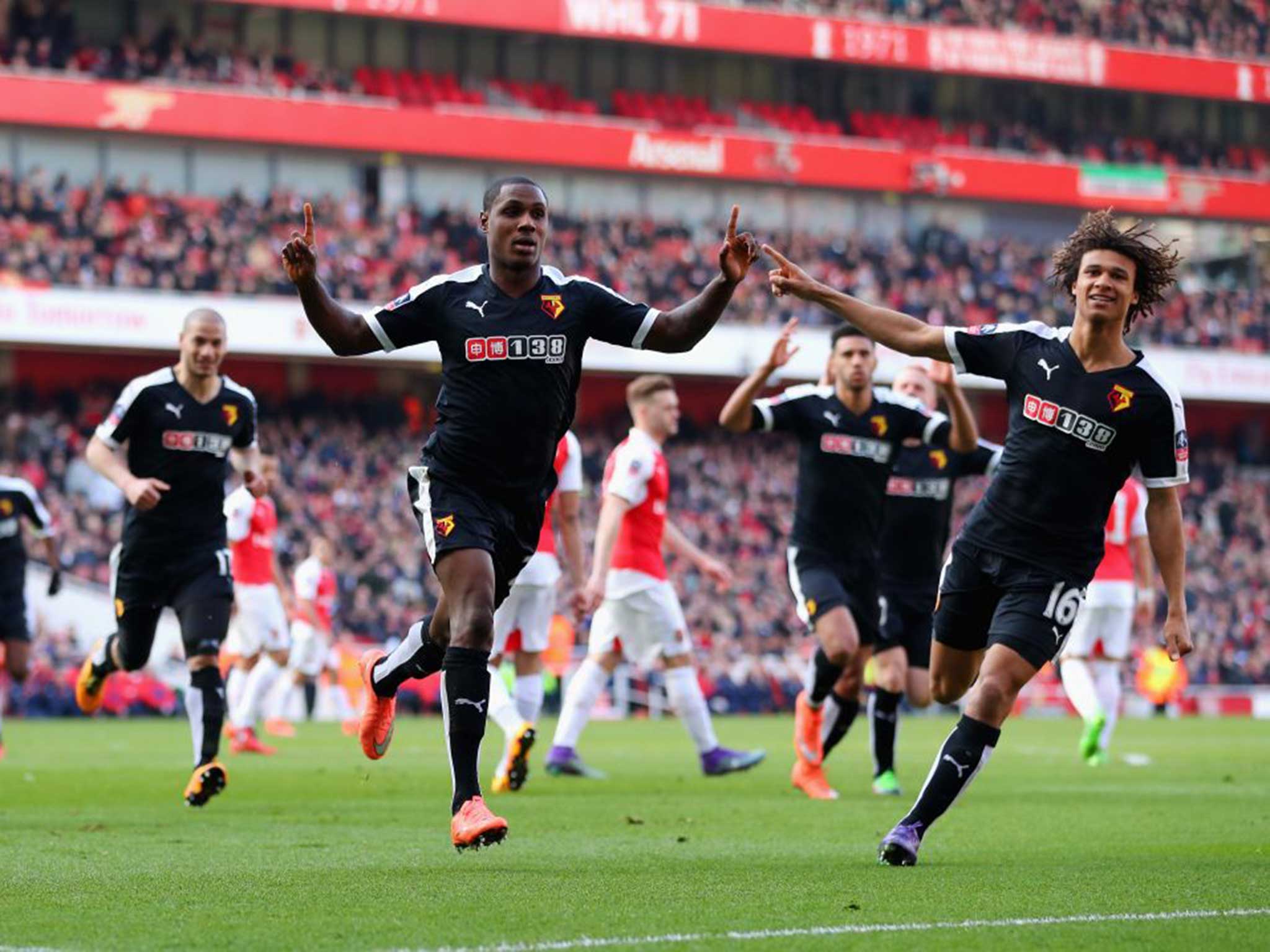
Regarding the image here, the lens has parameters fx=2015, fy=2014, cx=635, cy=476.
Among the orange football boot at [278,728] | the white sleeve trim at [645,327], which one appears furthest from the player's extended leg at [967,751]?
the orange football boot at [278,728]

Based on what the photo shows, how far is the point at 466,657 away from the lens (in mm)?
7824

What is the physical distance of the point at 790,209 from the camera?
49344 mm

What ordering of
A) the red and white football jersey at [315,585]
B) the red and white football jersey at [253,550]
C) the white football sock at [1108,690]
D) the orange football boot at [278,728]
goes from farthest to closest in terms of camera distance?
1. the red and white football jersey at [315,585]
2. the orange football boot at [278,728]
3. the red and white football jersey at [253,550]
4. the white football sock at [1108,690]

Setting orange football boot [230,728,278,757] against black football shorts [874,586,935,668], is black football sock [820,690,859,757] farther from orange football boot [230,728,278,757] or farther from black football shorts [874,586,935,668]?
orange football boot [230,728,278,757]

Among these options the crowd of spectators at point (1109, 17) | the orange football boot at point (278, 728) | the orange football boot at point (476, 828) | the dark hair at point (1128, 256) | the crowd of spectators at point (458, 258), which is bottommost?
the orange football boot at point (278, 728)

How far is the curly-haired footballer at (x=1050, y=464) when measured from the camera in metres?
7.98

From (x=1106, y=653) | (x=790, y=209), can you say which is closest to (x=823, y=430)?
(x=1106, y=653)

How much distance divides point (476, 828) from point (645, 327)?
218 cm

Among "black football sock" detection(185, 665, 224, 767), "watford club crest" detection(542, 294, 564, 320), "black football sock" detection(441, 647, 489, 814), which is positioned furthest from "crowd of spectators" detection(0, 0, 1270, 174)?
"black football sock" detection(441, 647, 489, 814)

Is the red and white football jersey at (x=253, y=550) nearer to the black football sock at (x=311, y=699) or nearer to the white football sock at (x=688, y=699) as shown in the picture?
the white football sock at (x=688, y=699)

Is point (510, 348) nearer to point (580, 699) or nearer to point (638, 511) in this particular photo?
point (580, 699)

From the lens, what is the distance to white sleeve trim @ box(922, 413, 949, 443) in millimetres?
12641

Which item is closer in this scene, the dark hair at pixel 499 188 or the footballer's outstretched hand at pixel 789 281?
the footballer's outstretched hand at pixel 789 281

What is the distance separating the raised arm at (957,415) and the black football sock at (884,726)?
5.36 feet
